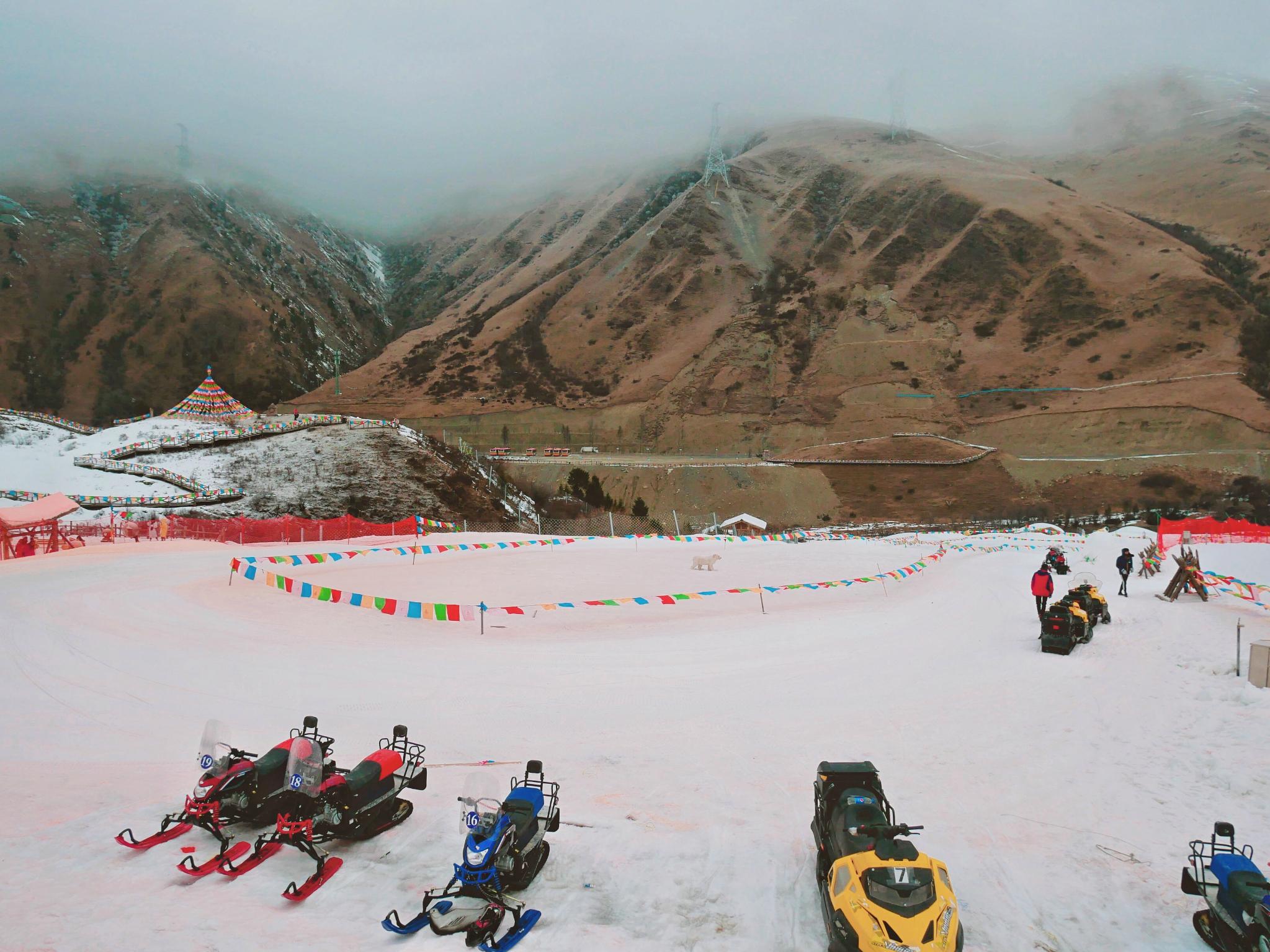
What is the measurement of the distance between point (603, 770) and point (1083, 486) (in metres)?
65.2

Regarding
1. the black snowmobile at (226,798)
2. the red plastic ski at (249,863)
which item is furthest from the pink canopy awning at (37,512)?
the red plastic ski at (249,863)

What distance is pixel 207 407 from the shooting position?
52312 mm

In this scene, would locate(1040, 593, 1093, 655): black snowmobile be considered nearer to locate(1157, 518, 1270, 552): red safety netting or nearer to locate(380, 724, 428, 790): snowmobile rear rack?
locate(380, 724, 428, 790): snowmobile rear rack

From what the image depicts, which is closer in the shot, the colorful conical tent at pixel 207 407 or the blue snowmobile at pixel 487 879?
the blue snowmobile at pixel 487 879

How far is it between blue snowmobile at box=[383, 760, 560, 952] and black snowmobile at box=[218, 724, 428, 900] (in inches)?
37.9

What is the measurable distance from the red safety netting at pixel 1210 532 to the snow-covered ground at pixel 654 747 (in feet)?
56.1

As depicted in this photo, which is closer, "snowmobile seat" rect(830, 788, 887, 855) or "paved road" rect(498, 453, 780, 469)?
"snowmobile seat" rect(830, 788, 887, 855)

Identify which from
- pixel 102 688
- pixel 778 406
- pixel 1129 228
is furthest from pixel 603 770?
pixel 1129 228

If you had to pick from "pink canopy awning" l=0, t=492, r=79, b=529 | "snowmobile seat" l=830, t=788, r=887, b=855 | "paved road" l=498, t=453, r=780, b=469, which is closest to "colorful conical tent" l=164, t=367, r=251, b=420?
"paved road" l=498, t=453, r=780, b=469

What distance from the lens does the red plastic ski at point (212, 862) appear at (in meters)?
5.32

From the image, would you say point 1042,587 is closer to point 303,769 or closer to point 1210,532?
point 303,769

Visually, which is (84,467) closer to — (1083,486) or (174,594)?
(174,594)

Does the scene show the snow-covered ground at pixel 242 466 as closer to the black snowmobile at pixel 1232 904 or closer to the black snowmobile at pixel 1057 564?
the black snowmobile at pixel 1057 564

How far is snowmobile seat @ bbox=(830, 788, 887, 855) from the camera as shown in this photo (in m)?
4.99
